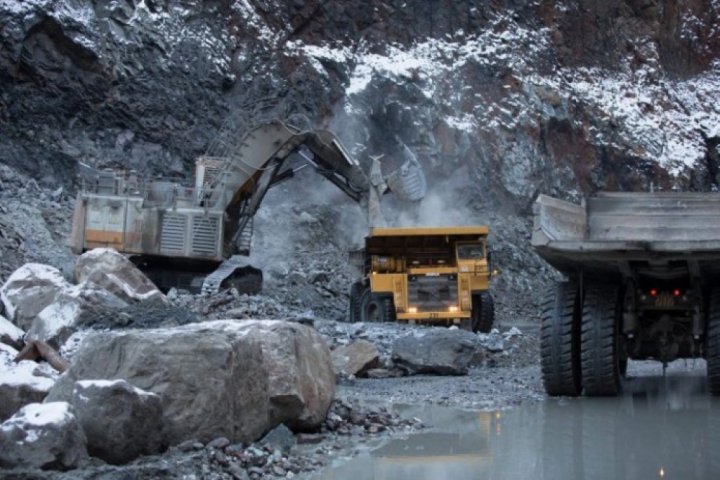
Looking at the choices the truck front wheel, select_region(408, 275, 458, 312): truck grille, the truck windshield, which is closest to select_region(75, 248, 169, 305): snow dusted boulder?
select_region(408, 275, 458, 312): truck grille

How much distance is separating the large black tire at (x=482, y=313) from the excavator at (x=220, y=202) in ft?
8.76

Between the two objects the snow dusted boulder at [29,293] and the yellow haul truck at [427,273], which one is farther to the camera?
the yellow haul truck at [427,273]

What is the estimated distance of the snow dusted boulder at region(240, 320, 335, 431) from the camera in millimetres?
7430

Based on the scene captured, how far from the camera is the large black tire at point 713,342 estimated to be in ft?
31.9

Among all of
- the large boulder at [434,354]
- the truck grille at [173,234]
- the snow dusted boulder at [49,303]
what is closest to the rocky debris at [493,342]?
the large boulder at [434,354]

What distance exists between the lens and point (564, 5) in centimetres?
3919

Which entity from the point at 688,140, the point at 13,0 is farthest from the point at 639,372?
the point at 688,140

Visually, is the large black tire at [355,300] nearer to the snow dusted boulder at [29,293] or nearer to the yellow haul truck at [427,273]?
the yellow haul truck at [427,273]

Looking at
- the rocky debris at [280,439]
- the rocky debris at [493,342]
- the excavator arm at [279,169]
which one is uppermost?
the excavator arm at [279,169]

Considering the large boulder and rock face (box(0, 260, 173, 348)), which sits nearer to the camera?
rock face (box(0, 260, 173, 348))

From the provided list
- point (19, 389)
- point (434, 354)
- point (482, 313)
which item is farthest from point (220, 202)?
point (19, 389)

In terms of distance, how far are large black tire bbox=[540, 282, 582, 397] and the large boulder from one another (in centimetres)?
247

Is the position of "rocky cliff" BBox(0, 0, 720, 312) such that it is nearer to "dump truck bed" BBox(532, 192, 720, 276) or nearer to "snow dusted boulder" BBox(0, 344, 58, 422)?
"dump truck bed" BBox(532, 192, 720, 276)

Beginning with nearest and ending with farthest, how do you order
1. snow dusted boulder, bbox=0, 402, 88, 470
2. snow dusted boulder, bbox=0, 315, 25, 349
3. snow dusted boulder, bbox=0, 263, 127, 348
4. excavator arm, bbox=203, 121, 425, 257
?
1. snow dusted boulder, bbox=0, 402, 88, 470
2. snow dusted boulder, bbox=0, 315, 25, 349
3. snow dusted boulder, bbox=0, 263, 127, 348
4. excavator arm, bbox=203, 121, 425, 257
